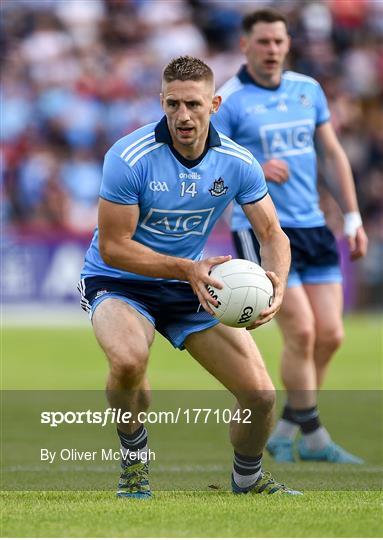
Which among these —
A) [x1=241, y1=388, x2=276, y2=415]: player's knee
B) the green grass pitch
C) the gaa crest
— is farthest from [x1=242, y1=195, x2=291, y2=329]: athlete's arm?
the green grass pitch

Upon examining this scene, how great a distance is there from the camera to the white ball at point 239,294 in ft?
20.5

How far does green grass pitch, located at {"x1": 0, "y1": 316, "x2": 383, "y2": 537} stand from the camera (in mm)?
5602

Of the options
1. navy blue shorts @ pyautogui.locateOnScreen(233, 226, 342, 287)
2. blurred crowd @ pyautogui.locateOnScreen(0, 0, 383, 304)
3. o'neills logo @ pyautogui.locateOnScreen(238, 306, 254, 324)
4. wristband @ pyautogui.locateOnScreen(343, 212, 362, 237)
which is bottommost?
blurred crowd @ pyautogui.locateOnScreen(0, 0, 383, 304)

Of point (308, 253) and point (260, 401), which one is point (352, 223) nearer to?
point (308, 253)

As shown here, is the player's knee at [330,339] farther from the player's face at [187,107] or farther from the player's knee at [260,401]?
the player's face at [187,107]

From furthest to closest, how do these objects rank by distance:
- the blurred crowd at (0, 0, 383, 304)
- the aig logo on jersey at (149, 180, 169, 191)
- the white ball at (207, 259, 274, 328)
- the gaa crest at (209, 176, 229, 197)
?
the blurred crowd at (0, 0, 383, 304)
the gaa crest at (209, 176, 229, 197)
the aig logo on jersey at (149, 180, 169, 191)
the white ball at (207, 259, 274, 328)

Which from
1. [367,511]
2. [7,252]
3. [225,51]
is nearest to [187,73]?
[367,511]

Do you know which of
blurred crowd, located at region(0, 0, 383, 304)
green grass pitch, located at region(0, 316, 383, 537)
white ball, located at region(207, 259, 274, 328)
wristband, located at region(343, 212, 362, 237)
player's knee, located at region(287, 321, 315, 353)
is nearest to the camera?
green grass pitch, located at region(0, 316, 383, 537)

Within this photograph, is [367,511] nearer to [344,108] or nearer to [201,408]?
[201,408]

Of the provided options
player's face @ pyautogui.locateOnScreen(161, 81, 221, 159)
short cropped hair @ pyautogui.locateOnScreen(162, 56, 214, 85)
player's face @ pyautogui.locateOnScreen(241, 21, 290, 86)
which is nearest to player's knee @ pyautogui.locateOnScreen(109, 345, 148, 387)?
player's face @ pyautogui.locateOnScreen(161, 81, 221, 159)

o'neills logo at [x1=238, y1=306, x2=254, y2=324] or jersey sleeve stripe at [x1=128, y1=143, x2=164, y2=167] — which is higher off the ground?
jersey sleeve stripe at [x1=128, y1=143, x2=164, y2=167]

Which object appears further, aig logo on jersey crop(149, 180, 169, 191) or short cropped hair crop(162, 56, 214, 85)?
aig logo on jersey crop(149, 180, 169, 191)

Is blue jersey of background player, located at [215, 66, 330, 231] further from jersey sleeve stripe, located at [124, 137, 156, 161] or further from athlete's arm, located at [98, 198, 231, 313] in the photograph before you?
athlete's arm, located at [98, 198, 231, 313]

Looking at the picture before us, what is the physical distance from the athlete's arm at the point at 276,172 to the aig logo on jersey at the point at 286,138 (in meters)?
0.20
